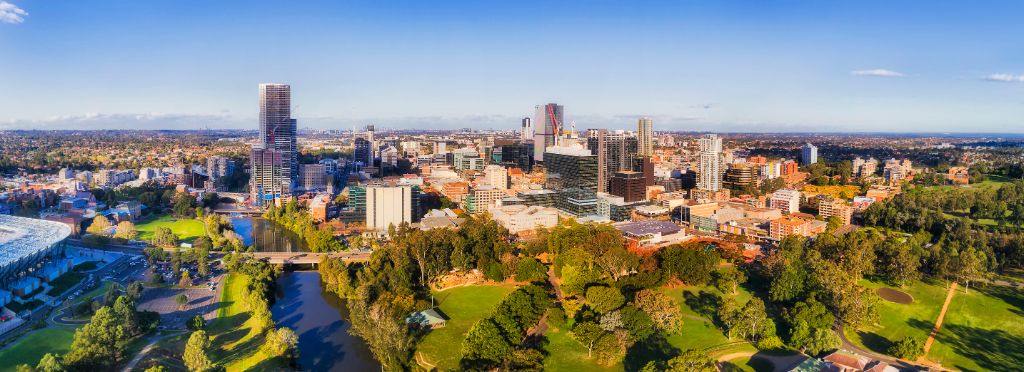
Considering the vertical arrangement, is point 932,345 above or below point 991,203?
below

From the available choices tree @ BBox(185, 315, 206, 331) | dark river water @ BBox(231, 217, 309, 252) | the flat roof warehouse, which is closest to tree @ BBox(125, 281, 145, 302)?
tree @ BBox(185, 315, 206, 331)

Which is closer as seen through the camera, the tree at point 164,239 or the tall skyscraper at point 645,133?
the tree at point 164,239

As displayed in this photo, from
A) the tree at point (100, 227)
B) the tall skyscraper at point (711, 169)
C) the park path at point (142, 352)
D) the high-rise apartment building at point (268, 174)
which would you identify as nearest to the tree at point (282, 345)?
the park path at point (142, 352)

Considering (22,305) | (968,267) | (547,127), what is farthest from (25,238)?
(547,127)

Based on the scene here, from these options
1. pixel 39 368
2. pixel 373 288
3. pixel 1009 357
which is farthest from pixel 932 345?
pixel 39 368

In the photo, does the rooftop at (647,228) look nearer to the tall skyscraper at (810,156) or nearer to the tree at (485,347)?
the tree at (485,347)

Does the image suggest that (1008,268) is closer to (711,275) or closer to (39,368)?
(711,275)

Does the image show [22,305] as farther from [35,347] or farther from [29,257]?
[35,347]
